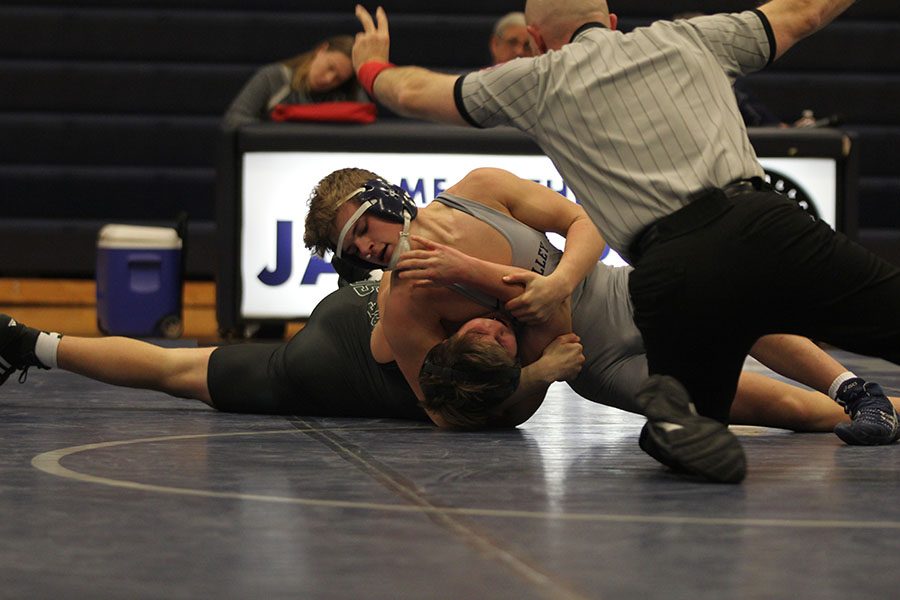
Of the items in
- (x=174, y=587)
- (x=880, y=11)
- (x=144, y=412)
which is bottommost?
(x=144, y=412)

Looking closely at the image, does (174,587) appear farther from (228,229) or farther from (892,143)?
(892,143)

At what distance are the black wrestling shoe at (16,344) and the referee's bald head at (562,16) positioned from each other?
1.64 metres

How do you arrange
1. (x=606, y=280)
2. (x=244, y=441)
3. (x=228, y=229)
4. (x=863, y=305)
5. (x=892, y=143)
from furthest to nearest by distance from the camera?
(x=892, y=143) < (x=228, y=229) < (x=606, y=280) < (x=244, y=441) < (x=863, y=305)

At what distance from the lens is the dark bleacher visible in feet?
26.0

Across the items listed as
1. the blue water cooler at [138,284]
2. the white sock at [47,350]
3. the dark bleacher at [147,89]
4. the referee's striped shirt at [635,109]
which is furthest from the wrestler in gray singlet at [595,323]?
the dark bleacher at [147,89]

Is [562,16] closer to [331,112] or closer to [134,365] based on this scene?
[134,365]

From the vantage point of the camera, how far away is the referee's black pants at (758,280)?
95.4 inches

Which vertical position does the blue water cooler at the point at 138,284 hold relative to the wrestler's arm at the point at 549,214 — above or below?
below

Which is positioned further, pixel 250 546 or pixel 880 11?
pixel 880 11

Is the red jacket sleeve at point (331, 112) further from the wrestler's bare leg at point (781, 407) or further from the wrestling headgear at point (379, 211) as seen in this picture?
the wrestler's bare leg at point (781, 407)

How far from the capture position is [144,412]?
11.7 ft

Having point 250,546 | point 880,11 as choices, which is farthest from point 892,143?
point 250,546

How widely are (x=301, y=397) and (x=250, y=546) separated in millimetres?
1647

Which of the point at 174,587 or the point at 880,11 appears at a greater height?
the point at 880,11
